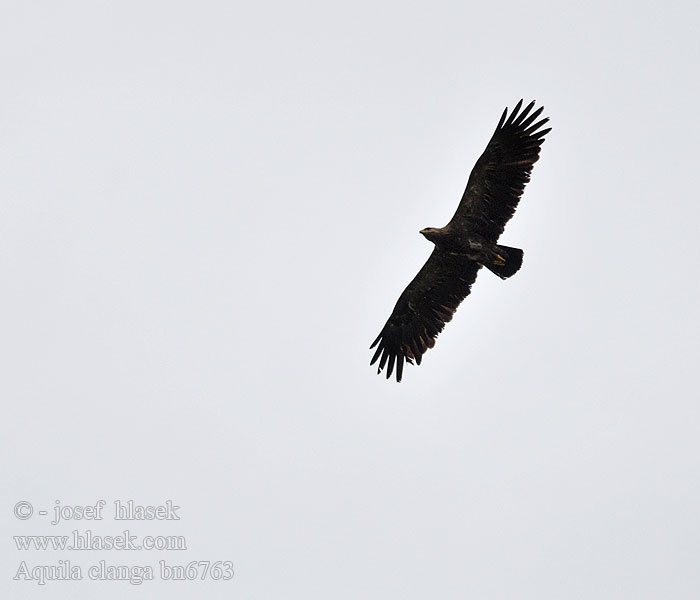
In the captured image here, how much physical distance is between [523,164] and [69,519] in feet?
45.1

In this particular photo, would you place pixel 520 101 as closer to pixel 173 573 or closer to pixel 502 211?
pixel 502 211

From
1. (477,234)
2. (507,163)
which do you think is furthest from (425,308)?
(507,163)

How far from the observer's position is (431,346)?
29.6 m

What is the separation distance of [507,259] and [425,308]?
8.72 ft

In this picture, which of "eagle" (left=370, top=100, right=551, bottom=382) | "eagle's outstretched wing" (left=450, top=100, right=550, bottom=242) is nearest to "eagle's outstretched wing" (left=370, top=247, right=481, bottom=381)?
"eagle" (left=370, top=100, right=551, bottom=382)

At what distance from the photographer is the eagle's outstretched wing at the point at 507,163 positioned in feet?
88.3

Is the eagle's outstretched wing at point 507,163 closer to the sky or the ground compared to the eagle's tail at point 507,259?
closer to the sky

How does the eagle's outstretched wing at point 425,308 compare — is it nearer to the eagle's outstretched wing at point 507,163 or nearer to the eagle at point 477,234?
the eagle at point 477,234

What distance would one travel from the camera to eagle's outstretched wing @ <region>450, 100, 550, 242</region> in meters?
26.9

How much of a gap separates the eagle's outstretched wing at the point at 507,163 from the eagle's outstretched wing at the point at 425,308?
1.62m

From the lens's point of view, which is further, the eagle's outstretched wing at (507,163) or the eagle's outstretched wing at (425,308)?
the eagle's outstretched wing at (425,308)

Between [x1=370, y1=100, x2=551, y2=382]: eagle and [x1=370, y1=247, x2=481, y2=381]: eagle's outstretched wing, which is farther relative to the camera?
[x1=370, y1=247, x2=481, y2=381]: eagle's outstretched wing

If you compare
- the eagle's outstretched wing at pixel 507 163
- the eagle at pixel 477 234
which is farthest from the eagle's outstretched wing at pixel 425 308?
the eagle's outstretched wing at pixel 507 163

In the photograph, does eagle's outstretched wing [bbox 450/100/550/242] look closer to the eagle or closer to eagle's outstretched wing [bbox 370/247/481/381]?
the eagle
